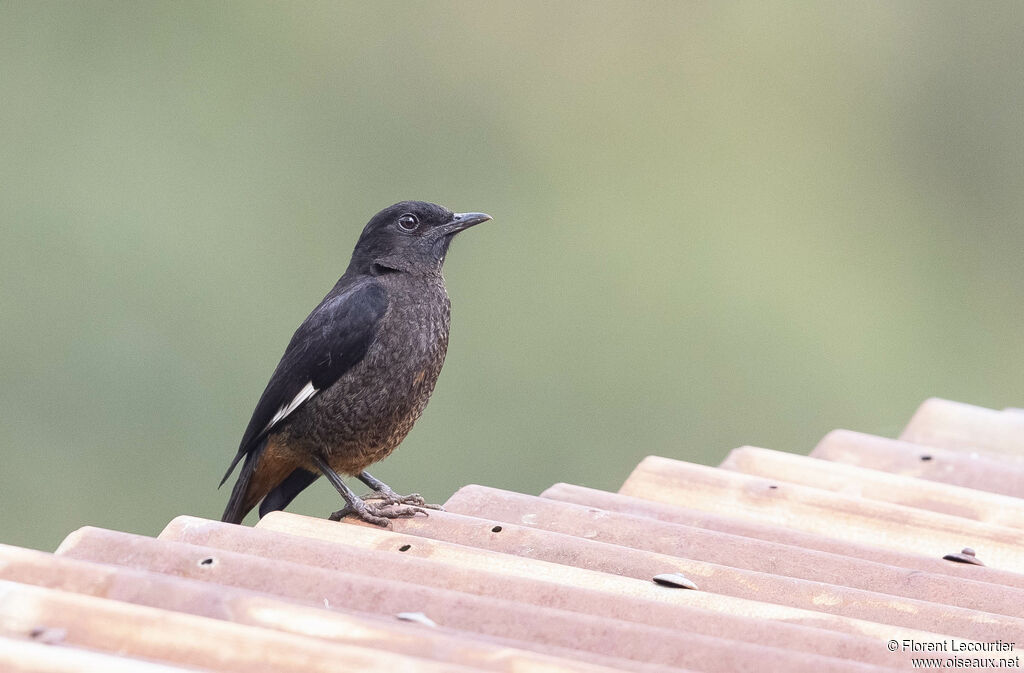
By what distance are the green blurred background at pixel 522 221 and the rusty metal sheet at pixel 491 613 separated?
7.91 m

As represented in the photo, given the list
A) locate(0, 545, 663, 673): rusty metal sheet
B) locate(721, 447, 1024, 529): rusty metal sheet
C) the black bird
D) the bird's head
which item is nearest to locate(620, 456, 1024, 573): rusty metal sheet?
locate(721, 447, 1024, 529): rusty metal sheet

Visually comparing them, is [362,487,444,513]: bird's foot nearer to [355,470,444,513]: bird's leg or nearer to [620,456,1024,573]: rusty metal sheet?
[355,470,444,513]: bird's leg

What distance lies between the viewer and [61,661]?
219 cm

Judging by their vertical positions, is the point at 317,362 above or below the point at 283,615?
above

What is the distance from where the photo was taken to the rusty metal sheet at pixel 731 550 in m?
3.14

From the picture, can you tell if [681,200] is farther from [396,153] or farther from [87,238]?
[87,238]

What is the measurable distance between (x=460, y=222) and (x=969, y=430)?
1.93m

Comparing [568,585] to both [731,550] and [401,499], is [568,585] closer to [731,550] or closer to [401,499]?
[731,550]

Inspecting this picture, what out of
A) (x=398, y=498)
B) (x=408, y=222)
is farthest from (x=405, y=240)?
(x=398, y=498)

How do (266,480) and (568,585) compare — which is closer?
(568,585)

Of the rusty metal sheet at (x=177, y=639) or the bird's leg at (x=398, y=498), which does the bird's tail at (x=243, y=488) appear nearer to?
the bird's leg at (x=398, y=498)

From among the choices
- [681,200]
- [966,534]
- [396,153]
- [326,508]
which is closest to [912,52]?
[681,200]

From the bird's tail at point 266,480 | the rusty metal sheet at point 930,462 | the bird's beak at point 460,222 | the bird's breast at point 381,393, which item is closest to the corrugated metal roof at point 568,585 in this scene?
the rusty metal sheet at point 930,462

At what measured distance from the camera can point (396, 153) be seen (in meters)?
13.5
